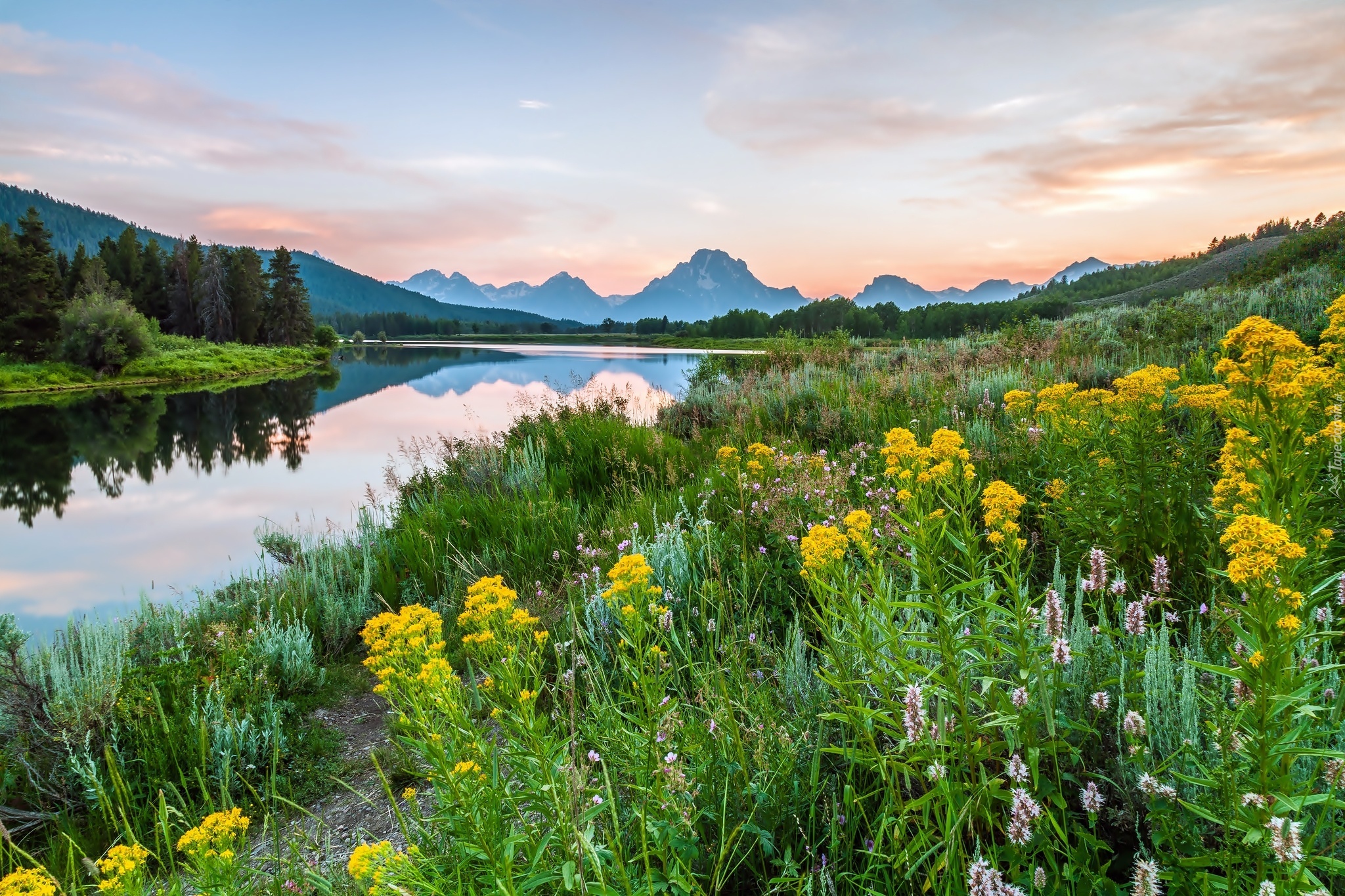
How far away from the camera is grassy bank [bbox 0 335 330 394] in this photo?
132 feet

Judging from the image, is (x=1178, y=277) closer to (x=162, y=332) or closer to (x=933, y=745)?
(x=933, y=745)

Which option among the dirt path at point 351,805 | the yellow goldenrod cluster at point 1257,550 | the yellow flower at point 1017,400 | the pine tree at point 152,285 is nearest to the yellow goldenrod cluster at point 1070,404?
the yellow flower at point 1017,400

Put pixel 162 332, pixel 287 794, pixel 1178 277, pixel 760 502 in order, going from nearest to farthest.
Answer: pixel 287 794 → pixel 760 502 → pixel 1178 277 → pixel 162 332

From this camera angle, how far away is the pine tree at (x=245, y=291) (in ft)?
235

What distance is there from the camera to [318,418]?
29.3 metres

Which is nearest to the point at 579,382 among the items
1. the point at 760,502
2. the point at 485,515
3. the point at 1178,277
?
the point at 485,515

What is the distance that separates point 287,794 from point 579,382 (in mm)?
11722

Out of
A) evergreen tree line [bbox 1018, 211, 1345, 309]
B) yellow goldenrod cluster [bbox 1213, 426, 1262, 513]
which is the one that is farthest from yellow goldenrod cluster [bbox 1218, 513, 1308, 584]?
evergreen tree line [bbox 1018, 211, 1345, 309]

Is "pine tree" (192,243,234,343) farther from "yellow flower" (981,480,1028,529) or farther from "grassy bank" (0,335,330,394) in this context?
"yellow flower" (981,480,1028,529)

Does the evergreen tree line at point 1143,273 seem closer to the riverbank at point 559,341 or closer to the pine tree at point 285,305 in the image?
the riverbank at point 559,341

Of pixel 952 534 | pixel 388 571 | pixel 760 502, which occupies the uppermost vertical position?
pixel 952 534

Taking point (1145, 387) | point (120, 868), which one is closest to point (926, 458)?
point (1145, 387)

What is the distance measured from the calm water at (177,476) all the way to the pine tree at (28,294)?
14472 mm

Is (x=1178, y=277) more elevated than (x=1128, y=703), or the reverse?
(x=1178, y=277)
